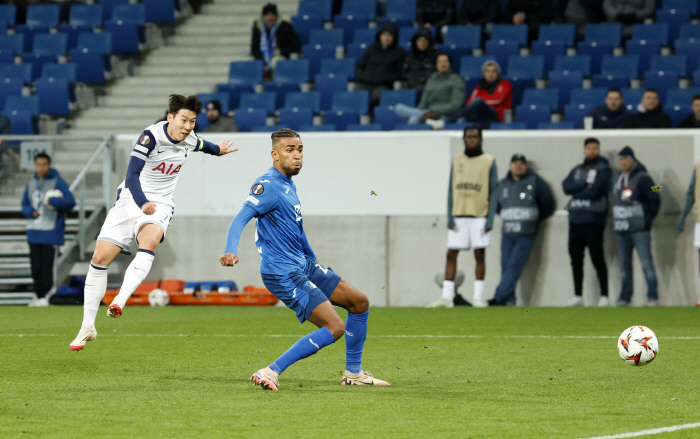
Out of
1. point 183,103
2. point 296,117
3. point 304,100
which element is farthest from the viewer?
point 304,100

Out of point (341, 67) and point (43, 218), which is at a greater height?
point (341, 67)

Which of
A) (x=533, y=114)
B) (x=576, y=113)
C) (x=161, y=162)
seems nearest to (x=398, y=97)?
(x=533, y=114)

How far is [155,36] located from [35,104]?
3431 millimetres

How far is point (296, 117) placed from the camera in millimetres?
15797

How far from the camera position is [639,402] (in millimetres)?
5391

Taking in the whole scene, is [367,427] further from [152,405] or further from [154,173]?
[154,173]

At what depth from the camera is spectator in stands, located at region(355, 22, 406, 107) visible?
51.7 ft

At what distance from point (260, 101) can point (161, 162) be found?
8429 millimetres

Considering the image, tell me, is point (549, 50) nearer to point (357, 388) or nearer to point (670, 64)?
point (670, 64)

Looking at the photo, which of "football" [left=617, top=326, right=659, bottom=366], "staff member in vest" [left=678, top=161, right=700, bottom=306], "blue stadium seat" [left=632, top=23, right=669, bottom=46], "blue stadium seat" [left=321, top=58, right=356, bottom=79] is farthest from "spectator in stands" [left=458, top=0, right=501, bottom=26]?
"football" [left=617, top=326, right=659, bottom=366]

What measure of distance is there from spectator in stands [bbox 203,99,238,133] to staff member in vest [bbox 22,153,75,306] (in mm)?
2450

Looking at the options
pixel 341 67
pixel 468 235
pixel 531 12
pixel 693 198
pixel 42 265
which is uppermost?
pixel 531 12

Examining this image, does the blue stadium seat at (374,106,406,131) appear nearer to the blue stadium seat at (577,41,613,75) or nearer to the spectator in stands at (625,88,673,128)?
the blue stadium seat at (577,41,613,75)

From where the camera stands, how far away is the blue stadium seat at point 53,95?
1734 centimetres
